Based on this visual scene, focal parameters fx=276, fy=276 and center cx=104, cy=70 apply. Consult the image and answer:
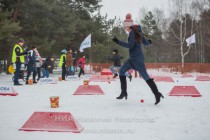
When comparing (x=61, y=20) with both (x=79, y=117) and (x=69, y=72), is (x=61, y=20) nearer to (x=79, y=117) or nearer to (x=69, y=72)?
Result: (x=69, y=72)

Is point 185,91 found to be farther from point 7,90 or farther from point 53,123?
point 7,90

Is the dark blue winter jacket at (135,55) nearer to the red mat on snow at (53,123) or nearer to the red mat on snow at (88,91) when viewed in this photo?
the red mat on snow at (88,91)

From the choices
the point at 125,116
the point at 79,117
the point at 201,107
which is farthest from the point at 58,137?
the point at 201,107

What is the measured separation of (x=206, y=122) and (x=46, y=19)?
19.9 metres

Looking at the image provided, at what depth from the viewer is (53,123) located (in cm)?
373

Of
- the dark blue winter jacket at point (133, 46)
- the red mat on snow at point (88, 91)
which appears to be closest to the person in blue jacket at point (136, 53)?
the dark blue winter jacket at point (133, 46)

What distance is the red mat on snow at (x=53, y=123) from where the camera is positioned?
3.65 meters

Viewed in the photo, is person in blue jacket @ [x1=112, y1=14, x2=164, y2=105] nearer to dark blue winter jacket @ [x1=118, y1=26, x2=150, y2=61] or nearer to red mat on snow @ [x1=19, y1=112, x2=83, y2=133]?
dark blue winter jacket @ [x1=118, y1=26, x2=150, y2=61]

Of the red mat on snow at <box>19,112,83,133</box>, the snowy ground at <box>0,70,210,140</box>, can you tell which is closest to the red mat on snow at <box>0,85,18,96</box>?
the snowy ground at <box>0,70,210,140</box>

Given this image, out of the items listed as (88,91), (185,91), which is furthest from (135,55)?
(88,91)

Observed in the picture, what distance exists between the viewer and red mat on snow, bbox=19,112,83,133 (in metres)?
3.65

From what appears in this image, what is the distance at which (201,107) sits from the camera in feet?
18.1

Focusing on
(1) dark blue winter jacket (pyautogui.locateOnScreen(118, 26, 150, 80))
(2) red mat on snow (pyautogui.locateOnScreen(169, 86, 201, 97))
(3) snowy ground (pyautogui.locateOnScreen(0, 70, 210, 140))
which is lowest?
(3) snowy ground (pyautogui.locateOnScreen(0, 70, 210, 140))

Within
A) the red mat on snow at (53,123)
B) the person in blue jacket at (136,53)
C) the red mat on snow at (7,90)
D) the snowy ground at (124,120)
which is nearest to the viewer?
the snowy ground at (124,120)
